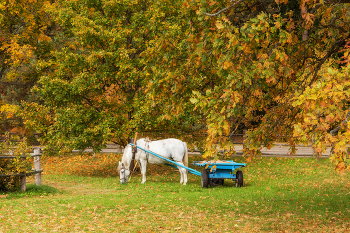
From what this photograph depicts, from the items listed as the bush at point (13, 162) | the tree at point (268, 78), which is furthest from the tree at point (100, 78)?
the tree at point (268, 78)

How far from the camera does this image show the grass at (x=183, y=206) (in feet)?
25.7

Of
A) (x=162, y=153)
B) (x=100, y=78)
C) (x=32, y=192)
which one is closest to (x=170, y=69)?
(x=32, y=192)

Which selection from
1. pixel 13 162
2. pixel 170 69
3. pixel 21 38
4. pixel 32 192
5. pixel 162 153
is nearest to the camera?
pixel 170 69

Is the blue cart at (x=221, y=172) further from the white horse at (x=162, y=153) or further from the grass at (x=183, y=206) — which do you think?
the white horse at (x=162, y=153)

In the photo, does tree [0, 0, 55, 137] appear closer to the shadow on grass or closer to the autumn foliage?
the autumn foliage

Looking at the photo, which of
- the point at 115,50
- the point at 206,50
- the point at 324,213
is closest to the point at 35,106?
the point at 115,50

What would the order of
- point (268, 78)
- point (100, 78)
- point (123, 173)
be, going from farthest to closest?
point (100, 78) < point (123, 173) < point (268, 78)

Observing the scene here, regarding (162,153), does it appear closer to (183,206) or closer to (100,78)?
(100,78)

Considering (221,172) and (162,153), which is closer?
(221,172)

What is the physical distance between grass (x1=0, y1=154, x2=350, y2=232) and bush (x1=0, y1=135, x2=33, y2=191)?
1.62 feet

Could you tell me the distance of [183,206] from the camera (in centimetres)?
985

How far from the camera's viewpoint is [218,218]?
8.65 m

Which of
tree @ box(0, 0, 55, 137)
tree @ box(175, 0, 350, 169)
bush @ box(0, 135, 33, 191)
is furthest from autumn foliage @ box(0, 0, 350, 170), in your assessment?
bush @ box(0, 135, 33, 191)

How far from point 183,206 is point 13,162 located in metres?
5.30
